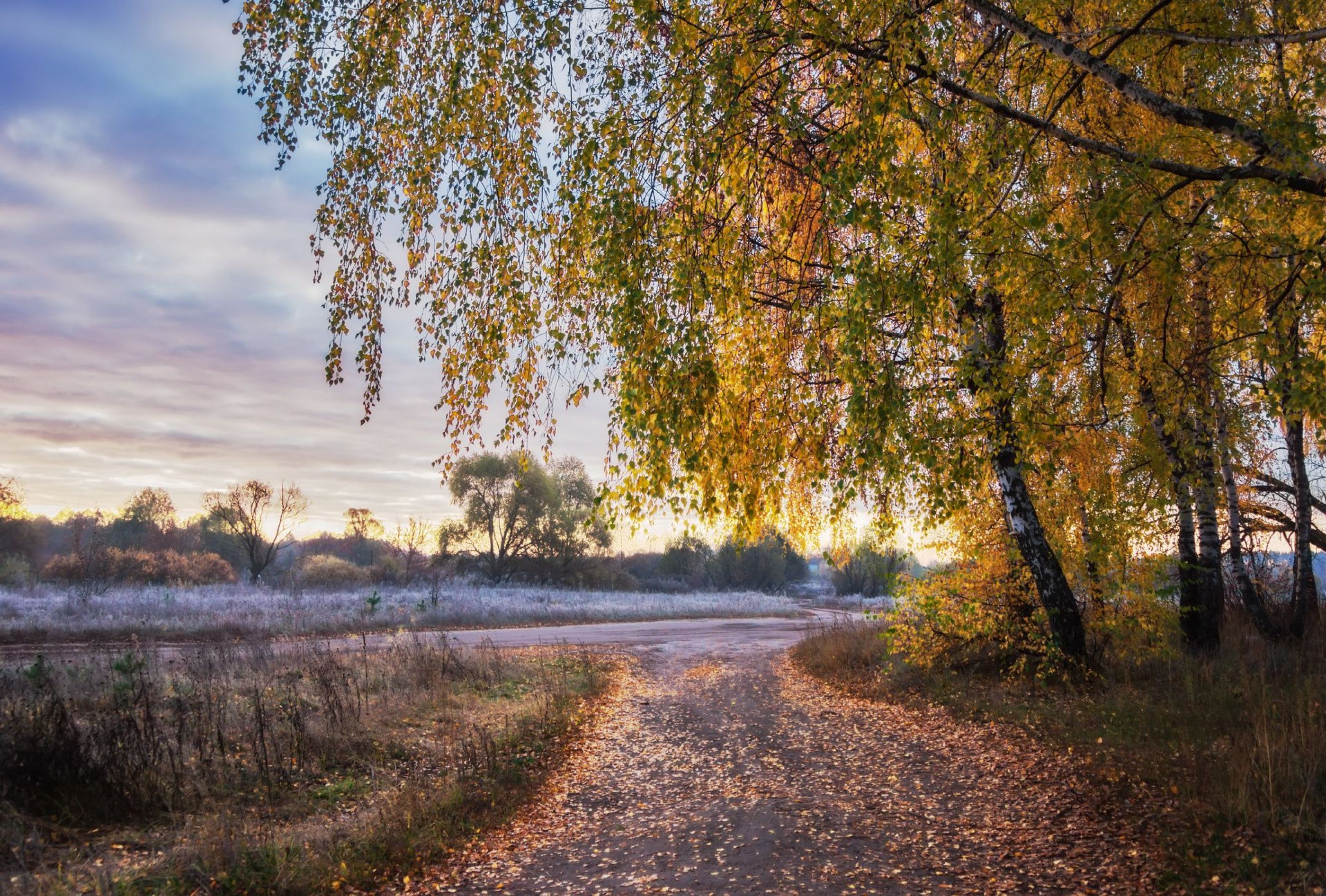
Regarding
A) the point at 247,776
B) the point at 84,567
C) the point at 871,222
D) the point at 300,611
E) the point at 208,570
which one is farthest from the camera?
the point at 208,570

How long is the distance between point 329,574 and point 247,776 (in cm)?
3892

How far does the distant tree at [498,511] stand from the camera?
51750 millimetres

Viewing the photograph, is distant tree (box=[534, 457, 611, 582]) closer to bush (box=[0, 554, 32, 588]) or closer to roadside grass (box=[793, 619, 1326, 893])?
bush (box=[0, 554, 32, 588])

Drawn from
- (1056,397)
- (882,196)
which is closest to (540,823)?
(882,196)

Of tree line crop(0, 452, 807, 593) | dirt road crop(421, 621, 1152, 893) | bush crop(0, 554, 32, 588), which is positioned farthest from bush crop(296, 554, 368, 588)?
dirt road crop(421, 621, 1152, 893)

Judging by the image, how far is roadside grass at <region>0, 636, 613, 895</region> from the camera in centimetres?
478

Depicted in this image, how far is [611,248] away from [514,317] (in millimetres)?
1406

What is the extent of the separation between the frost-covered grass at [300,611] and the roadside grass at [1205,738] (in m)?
14.0

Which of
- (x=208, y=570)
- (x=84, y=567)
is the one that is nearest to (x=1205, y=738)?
(x=84, y=567)

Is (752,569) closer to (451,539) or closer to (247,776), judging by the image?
(451,539)

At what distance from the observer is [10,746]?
237 inches

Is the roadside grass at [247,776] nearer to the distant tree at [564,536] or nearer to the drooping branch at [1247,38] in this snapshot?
the drooping branch at [1247,38]

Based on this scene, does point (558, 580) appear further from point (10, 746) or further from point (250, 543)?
point (10, 746)

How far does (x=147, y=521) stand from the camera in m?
61.4
